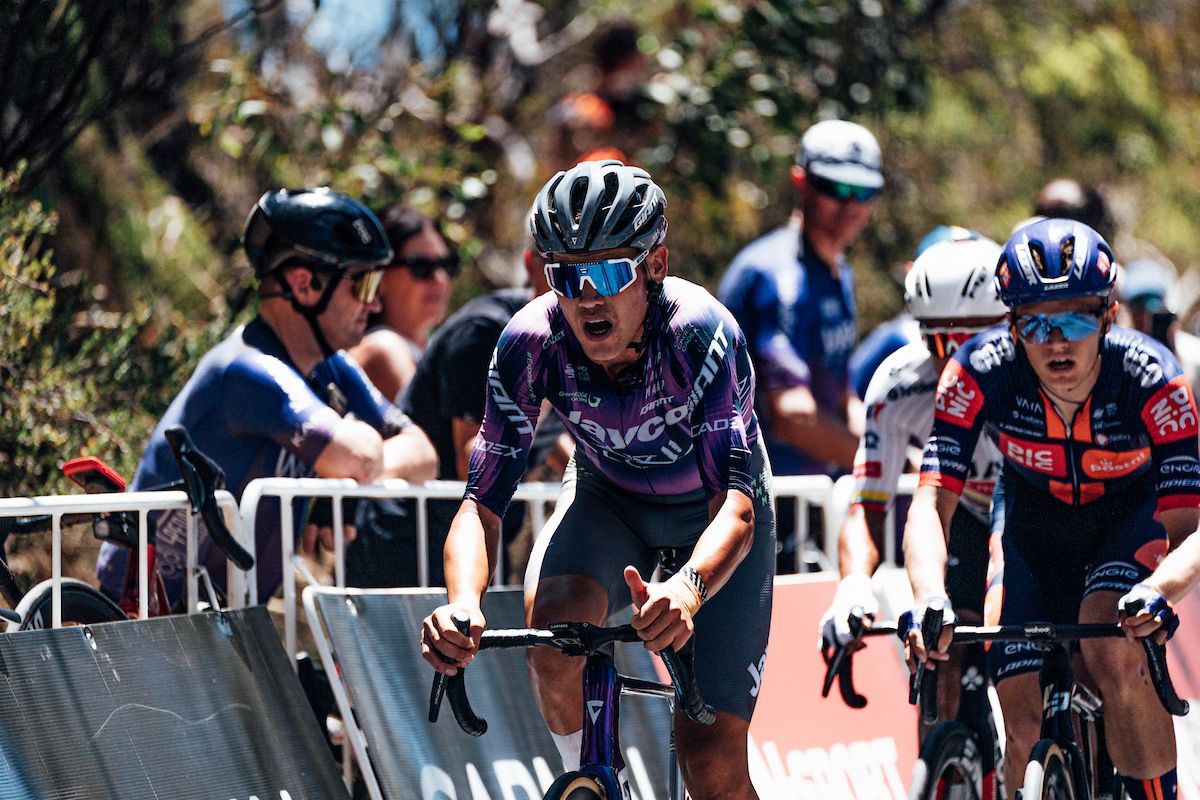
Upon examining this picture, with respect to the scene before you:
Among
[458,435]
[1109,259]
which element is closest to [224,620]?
[458,435]

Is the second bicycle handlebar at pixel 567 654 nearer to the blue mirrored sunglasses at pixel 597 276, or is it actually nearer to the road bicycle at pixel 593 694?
the road bicycle at pixel 593 694

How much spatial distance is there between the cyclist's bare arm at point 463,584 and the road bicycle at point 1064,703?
1250mm

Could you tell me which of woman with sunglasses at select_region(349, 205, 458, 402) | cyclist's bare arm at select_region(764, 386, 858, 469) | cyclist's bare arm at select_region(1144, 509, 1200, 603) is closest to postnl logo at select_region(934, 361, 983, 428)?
cyclist's bare arm at select_region(1144, 509, 1200, 603)

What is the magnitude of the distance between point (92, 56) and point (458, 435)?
2.32m

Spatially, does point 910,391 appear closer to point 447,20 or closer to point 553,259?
point 553,259

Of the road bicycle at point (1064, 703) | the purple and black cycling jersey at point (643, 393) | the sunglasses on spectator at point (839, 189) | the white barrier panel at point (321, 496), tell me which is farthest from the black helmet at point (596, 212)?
the sunglasses on spectator at point (839, 189)

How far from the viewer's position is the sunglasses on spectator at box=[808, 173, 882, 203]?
7074 millimetres

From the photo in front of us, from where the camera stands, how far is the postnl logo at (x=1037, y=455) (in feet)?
16.5

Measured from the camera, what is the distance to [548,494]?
6.15 meters

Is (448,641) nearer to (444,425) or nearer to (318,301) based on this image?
(318,301)

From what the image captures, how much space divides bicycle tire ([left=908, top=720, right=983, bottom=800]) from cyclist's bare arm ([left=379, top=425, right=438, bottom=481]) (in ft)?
6.43

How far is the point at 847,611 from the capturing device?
501 centimetres

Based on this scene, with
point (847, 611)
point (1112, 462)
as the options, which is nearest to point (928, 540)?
point (847, 611)

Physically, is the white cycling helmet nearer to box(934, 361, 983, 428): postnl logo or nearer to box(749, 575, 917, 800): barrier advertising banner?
box(934, 361, 983, 428): postnl logo
